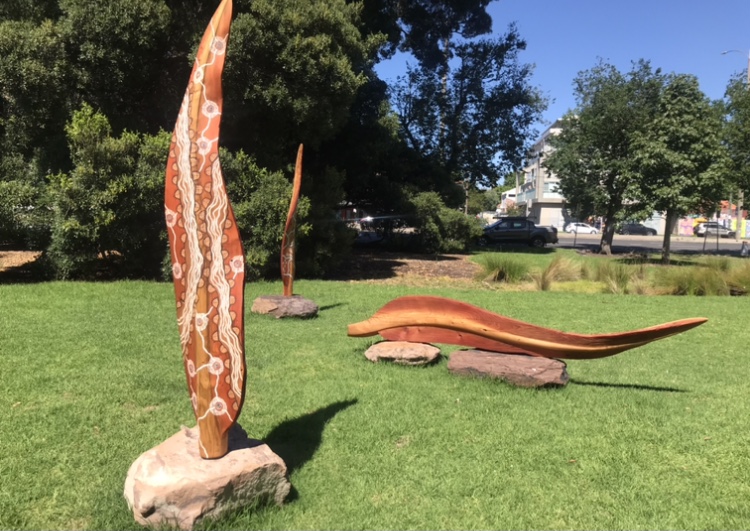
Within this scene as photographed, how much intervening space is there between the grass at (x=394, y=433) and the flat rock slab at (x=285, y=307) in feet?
3.41

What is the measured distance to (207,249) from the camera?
3.04 metres

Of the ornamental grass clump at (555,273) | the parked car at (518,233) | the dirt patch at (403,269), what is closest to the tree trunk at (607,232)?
the parked car at (518,233)

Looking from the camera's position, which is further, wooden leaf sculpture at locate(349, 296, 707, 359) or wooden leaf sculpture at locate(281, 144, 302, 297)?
wooden leaf sculpture at locate(281, 144, 302, 297)

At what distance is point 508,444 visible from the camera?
4.04m

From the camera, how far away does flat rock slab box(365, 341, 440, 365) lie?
6.05m

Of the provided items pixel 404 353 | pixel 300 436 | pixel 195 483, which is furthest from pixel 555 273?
pixel 195 483

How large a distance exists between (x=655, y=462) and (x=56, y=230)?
11022 millimetres

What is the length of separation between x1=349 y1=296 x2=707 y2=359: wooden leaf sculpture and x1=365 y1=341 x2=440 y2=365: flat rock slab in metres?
0.11

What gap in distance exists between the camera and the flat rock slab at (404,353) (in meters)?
6.05

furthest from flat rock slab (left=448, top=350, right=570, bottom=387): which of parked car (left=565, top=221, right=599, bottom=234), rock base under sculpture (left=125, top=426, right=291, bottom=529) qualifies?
parked car (left=565, top=221, right=599, bottom=234)

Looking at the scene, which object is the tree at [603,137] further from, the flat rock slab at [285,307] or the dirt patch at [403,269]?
the flat rock slab at [285,307]

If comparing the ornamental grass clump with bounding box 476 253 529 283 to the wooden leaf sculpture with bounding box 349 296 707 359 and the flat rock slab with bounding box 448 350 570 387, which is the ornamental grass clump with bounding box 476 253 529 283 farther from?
the flat rock slab with bounding box 448 350 570 387

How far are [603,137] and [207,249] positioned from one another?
24119mm

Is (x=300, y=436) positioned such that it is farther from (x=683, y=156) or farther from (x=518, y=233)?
(x=518, y=233)
